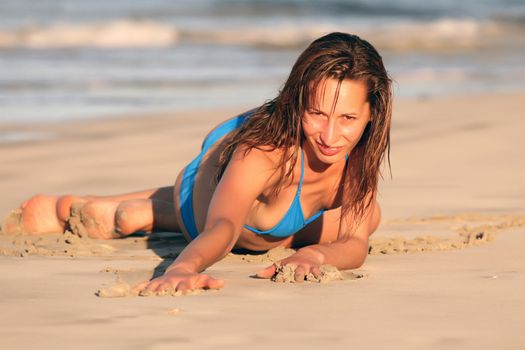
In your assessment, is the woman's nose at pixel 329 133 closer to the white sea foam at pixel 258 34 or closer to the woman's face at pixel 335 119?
the woman's face at pixel 335 119

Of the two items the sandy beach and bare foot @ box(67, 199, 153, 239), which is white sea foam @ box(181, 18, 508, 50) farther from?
bare foot @ box(67, 199, 153, 239)

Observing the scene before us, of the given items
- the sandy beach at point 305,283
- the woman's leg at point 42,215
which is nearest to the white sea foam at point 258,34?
the sandy beach at point 305,283

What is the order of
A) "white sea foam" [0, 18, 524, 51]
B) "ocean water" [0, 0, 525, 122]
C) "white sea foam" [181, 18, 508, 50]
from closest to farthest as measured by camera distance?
1. "ocean water" [0, 0, 525, 122]
2. "white sea foam" [0, 18, 524, 51]
3. "white sea foam" [181, 18, 508, 50]

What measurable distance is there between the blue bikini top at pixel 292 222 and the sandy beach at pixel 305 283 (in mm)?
134

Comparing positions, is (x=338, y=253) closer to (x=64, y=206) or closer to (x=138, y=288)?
(x=138, y=288)

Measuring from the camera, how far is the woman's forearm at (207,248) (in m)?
3.74

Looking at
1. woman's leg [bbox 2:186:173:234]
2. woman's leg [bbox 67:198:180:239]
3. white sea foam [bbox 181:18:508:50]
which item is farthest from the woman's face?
white sea foam [bbox 181:18:508:50]

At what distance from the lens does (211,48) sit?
17.3 meters

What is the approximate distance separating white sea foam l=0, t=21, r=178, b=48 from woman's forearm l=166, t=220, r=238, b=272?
44.3 ft

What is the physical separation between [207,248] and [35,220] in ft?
5.05

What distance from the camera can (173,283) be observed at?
11.7ft

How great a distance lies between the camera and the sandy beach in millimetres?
3084

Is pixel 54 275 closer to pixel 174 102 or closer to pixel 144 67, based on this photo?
pixel 174 102

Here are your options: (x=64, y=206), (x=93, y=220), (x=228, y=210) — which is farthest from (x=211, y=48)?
(x=228, y=210)
